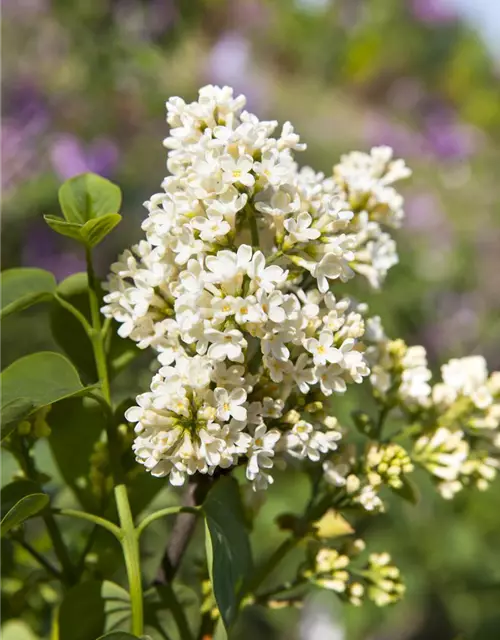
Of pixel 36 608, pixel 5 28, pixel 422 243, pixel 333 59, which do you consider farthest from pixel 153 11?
pixel 333 59

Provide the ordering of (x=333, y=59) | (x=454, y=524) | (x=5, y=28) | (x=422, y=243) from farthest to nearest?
(x=333, y=59) < (x=422, y=243) < (x=5, y=28) < (x=454, y=524)

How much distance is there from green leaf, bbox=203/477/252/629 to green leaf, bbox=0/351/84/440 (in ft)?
0.23

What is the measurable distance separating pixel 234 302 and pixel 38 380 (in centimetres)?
9

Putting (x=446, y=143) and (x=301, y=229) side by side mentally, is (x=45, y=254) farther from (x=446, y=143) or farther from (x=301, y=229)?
(x=446, y=143)

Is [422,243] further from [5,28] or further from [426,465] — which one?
[426,465]

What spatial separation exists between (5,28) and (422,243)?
1.51 metres

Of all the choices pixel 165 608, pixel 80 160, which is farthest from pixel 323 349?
pixel 80 160

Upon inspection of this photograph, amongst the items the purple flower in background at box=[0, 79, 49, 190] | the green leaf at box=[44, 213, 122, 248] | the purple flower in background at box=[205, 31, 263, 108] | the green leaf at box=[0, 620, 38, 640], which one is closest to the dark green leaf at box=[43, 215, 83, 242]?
the green leaf at box=[44, 213, 122, 248]

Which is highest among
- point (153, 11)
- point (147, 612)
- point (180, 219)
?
point (180, 219)

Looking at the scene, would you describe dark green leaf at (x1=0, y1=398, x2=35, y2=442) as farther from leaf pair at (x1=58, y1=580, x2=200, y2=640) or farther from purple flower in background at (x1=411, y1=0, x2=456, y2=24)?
purple flower in background at (x1=411, y1=0, x2=456, y2=24)

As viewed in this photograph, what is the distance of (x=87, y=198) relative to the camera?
1.14ft

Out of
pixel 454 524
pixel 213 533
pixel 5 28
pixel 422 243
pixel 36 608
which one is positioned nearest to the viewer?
pixel 213 533

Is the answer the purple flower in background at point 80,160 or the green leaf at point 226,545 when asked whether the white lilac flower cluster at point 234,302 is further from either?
the purple flower in background at point 80,160

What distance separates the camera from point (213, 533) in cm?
29
